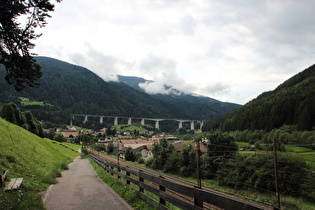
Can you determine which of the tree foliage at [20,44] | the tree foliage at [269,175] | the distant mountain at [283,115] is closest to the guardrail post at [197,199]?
the tree foliage at [20,44]

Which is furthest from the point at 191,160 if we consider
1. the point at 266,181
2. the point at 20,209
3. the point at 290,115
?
the point at 290,115

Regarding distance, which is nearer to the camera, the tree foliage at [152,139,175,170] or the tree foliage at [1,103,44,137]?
the tree foliage at [1,103,44,137]

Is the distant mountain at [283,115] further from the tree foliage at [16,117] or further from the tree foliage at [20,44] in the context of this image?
the tree foliage at [20,44]

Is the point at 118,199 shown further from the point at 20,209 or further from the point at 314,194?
the point at 314,194

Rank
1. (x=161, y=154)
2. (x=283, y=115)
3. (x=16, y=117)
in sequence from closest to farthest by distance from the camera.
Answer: (x=161, y=154)
(x=16, y=117)
(x=283, y=115)

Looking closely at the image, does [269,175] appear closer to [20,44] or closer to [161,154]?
[161,154]

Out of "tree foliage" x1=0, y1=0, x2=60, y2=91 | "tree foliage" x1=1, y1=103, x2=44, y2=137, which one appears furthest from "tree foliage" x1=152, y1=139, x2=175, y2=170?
"tree foliage" x1=0, y1=0, x2=60, y2=91

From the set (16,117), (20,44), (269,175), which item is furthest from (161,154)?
(20,44)

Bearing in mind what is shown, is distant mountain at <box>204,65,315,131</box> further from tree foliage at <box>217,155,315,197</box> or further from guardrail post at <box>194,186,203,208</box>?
guardrail post at <box>194,186,203,208</box>

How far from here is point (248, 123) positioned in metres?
117

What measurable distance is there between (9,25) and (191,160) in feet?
101

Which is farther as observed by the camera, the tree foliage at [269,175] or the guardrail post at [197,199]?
the tree foliage at [269,175]

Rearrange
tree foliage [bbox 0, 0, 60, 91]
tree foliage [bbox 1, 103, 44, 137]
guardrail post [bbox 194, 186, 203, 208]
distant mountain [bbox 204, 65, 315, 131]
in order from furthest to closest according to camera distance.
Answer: distant mountain [bbox 204, 65, 315, 131] → tree foliage [bbox 1, 103, 44, 137] → tree foliage [bbox 0, 0, 60, 91] → guardrail post [bbox 194, 186, 203, 208]

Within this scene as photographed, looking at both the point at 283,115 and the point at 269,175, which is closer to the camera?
the point at 269,175
